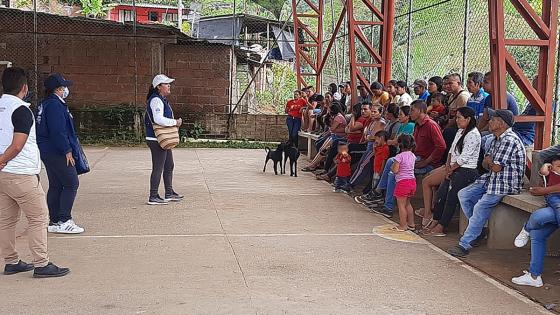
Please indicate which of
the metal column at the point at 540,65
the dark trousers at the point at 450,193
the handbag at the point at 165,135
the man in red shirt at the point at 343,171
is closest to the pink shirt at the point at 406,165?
the dark trousers at the point at 450,193

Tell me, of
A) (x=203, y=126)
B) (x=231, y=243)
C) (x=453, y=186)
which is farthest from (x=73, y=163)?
(x=203, y=126)

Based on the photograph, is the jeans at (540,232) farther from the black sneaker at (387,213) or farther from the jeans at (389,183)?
the black sneaker at (387,213)

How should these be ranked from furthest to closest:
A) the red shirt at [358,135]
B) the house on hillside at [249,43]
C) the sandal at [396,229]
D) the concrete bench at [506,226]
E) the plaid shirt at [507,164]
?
the house on hillside at [249,43] → the red shirt at [358,135] → the sandal at [396,229] → the concrete bench at [506,226] → the plaid shirt at [507,164]

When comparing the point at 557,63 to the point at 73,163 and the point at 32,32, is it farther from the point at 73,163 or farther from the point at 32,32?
the point at 32,32

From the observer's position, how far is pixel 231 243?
20.5 ft

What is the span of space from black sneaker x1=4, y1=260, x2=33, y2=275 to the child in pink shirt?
3.94 m

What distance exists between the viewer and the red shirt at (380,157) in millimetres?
8508

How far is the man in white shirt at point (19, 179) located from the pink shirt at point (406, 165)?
385 centimetres

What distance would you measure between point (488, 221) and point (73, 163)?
4257 millimetres

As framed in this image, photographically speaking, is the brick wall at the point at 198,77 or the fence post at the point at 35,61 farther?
the brick wall at the point at 198,77

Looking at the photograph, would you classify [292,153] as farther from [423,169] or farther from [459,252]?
[459,252]

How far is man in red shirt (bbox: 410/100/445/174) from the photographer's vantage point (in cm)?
748

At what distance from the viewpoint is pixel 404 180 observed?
7188 mm

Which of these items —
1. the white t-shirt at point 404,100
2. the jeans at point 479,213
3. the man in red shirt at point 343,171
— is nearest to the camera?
the jeans at point 479,213
